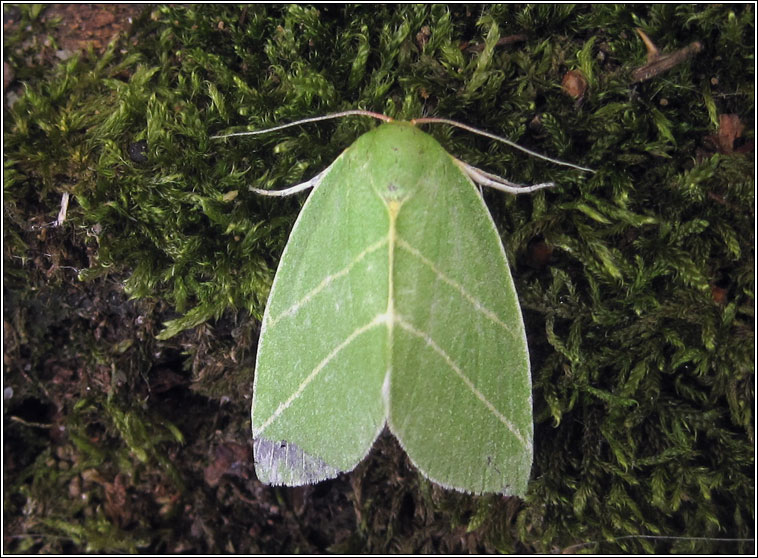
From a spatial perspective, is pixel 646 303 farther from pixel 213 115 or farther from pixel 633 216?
pixel 213 115

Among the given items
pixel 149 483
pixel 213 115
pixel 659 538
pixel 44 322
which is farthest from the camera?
pixel 149 483

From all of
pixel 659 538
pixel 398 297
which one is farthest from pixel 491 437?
pixel 659 538

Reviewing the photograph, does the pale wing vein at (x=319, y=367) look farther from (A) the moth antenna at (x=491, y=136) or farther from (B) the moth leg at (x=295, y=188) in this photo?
(A) the moth antenna at (x=491, y=136)

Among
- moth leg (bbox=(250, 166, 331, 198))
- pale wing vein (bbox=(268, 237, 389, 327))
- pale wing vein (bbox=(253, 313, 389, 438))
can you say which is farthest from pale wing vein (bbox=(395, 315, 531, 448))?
moth leg (bbox=(250, 166, 331, 198))

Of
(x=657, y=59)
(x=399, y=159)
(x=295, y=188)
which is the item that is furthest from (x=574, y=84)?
(x=295, y=188)

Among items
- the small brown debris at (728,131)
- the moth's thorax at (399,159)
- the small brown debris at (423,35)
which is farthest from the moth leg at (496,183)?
the small brown debris at (728,131)

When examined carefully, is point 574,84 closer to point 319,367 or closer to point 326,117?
point 326,117
